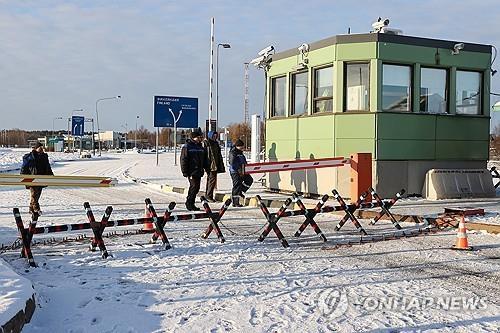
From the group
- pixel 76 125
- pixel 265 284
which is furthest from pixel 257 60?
pixel 76 125

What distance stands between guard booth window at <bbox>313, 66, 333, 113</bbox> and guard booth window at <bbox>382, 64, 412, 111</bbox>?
1.50 m

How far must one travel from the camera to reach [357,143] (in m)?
15.9

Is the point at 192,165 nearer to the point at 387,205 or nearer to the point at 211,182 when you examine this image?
the point at 211,182

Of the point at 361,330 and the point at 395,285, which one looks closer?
the point at 361,330

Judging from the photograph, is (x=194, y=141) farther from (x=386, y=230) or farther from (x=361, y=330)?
(x=361, y=330)

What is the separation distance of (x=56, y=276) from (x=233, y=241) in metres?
3.19

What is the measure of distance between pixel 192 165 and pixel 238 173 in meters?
1.59

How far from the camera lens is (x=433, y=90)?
16.5 meters

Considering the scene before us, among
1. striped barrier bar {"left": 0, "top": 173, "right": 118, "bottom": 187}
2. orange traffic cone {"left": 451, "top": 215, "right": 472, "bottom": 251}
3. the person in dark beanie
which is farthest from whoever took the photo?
the person in dark beanie

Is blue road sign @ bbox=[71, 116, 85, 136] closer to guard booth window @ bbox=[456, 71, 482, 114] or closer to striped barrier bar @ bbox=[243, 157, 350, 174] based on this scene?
striped barrier bar @ bbox=[243, 157, 350, 174]

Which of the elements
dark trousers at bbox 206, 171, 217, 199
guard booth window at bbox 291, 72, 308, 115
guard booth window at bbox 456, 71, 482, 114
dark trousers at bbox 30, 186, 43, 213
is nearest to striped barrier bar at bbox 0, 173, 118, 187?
dark trousers at bbox 30, 186, 43, 213

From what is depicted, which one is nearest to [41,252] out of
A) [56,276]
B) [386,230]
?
[56,276]

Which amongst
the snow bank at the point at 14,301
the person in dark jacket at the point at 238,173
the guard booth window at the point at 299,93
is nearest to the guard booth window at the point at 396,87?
the guard booth window at the point at 299,93

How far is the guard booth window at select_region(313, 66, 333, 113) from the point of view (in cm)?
1653
